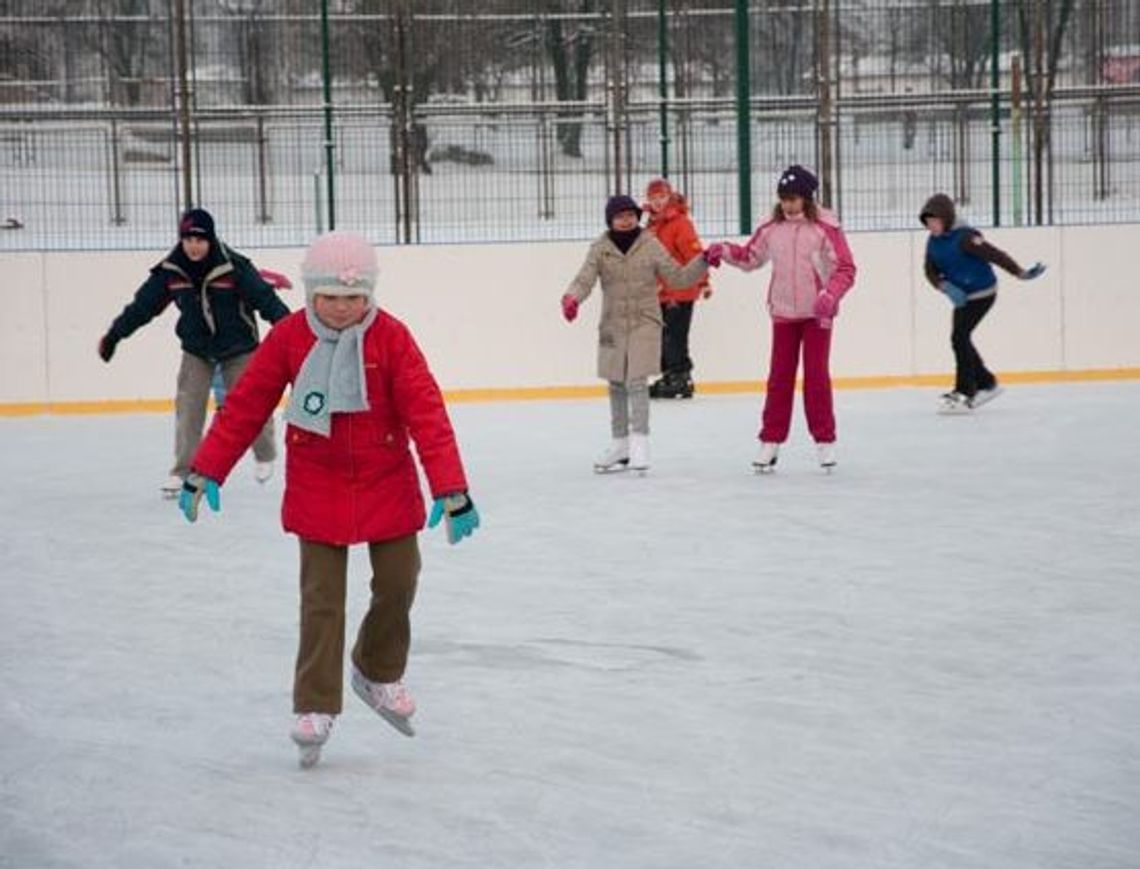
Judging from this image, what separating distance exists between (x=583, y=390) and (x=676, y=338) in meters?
0.93

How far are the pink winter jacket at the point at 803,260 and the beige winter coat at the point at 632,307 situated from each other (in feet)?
1.52

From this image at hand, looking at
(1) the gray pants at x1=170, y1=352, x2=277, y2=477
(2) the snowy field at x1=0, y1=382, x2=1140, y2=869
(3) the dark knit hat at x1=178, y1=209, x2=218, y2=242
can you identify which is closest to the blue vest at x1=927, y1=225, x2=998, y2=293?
(2) the snowy field at x1=0, y1=382, x2=1140, y2=869

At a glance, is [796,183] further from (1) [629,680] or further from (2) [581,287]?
(1) [629,680]

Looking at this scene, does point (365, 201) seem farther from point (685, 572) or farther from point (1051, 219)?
point (685, 572)

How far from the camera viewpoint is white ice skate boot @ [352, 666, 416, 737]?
684 centimetres

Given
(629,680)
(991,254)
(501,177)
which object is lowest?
(629,680)

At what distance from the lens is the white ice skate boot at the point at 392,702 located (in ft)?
22.4

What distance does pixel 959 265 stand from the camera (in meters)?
16.4

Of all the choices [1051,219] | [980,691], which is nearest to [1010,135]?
[1051,219]

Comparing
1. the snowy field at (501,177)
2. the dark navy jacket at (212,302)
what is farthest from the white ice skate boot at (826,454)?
the snowy field at (501,177)

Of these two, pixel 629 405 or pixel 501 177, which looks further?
pixel 501 177

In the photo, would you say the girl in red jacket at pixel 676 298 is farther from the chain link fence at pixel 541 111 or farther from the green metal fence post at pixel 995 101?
the green metal fence post at pixel 995 101

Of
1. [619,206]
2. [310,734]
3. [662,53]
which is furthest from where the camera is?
[662,53]

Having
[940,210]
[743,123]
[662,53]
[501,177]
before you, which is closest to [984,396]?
[940,210]
